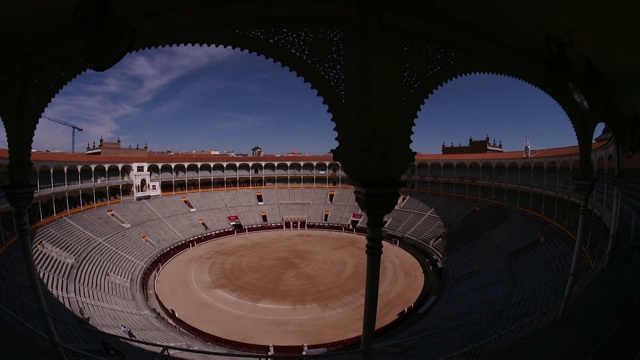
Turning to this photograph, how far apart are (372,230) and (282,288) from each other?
727 inches

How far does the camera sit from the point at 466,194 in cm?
3394

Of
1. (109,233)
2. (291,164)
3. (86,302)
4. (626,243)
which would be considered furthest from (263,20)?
(291,164)

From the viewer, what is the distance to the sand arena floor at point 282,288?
16.1 metres

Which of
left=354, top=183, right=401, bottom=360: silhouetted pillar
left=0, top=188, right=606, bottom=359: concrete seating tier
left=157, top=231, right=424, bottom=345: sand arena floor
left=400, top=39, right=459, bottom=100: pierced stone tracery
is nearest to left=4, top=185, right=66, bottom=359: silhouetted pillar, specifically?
left=0, top=188, right=606, bottom=359: concrete seating tier

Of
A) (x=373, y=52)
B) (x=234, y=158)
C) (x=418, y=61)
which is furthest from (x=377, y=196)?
(x=234, y=158)

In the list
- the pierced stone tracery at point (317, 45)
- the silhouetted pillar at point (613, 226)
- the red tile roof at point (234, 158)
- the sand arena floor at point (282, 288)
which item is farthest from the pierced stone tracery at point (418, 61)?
the red tile roof at point (234, 158)

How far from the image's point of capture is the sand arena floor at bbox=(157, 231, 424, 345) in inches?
634

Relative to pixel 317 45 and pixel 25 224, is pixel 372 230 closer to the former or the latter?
pixel 317 45

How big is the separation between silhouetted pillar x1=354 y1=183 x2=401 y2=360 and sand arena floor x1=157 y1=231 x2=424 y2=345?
12305 millimetres

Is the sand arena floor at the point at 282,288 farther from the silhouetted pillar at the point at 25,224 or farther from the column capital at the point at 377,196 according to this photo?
the column capital at the point at 377,196

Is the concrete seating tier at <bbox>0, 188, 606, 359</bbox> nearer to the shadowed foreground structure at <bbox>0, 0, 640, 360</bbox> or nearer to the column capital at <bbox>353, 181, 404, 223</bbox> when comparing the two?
the shadowed foreground structure at <bbox>0, 0, 640, 360</bbox>

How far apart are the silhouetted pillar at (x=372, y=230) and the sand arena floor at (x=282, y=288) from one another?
12305mm

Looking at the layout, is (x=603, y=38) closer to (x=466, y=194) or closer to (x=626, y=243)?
(x=626, y=243)

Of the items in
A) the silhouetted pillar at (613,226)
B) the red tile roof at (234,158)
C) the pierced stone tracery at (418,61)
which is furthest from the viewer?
the red tile roof at (234,158)
